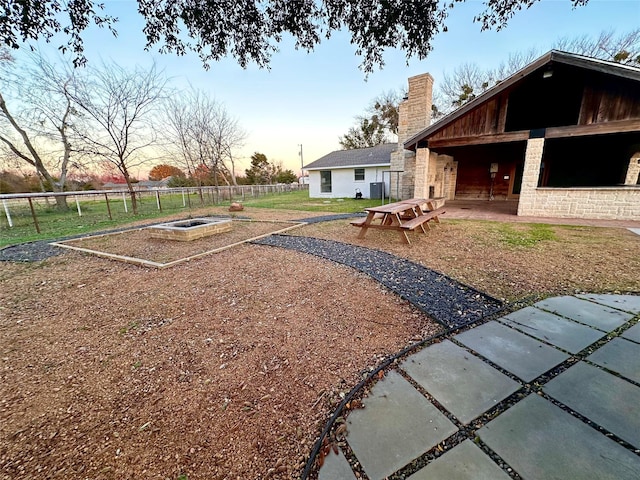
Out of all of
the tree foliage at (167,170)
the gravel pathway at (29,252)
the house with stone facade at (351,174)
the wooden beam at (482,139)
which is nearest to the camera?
the gravel pathway at (29,252)

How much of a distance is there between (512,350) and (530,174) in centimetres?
823

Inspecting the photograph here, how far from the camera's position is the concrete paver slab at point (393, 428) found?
127 centimetres

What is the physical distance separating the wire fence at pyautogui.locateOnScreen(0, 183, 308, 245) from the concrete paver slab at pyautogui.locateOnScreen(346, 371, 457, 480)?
1004 cm

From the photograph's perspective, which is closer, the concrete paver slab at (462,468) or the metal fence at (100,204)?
the concrete paver slab at (462,468)

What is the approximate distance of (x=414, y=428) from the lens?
143 cm

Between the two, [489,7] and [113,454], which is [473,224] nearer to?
[489,7]

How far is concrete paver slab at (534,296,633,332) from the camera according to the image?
7.84 feet

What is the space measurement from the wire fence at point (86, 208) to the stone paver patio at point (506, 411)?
33.3 ft

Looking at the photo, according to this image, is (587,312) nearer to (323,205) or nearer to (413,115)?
(413,115)

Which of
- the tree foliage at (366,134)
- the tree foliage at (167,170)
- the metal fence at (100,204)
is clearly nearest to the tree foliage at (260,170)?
the tree foliage at (167,170)

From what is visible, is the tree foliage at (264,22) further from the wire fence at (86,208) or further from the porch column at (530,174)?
the wire fence at (86,208)

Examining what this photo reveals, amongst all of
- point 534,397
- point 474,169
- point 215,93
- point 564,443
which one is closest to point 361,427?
point 564,443

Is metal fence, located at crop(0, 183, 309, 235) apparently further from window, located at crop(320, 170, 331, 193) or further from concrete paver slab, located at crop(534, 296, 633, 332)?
concrete paver slab, located at crop(534, 296, 633, 332)

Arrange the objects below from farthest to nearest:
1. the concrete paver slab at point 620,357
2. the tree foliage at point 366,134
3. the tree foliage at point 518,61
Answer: the tree foliage at point 366,134, the tree foliage at point 518,61, the concrete paver slab at point 620,357
